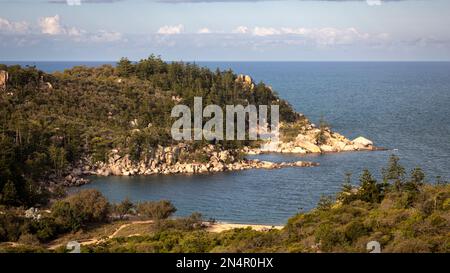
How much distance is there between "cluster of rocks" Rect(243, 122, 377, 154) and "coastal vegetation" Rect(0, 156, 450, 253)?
1772cm

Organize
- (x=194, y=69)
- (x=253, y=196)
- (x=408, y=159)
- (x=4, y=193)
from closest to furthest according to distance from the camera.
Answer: (x=4, y=193), (x=253, y=196), (x=408, y=159), (x=194, y=69)

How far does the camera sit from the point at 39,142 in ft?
158

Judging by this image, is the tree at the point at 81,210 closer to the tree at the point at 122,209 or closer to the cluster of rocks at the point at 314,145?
the tree at the point at 122,209

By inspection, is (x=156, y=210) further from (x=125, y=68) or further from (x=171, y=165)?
(x=125, y=68)

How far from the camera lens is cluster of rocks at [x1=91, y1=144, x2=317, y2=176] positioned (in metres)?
48.2

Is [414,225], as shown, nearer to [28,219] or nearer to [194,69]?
[28,219]

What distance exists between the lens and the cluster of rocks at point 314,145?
55.0 metres

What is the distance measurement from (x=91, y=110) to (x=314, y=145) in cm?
1981

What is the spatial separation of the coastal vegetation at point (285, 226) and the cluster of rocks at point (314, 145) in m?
17.7

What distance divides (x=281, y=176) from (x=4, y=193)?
62.3 feet

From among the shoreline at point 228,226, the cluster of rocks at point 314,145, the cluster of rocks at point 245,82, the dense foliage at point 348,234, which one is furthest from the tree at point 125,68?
the dense foliage at point 348,234

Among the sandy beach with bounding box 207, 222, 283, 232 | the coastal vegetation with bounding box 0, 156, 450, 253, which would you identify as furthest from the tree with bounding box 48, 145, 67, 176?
the sandy beach with bounding box 207, 222, 283, 232
